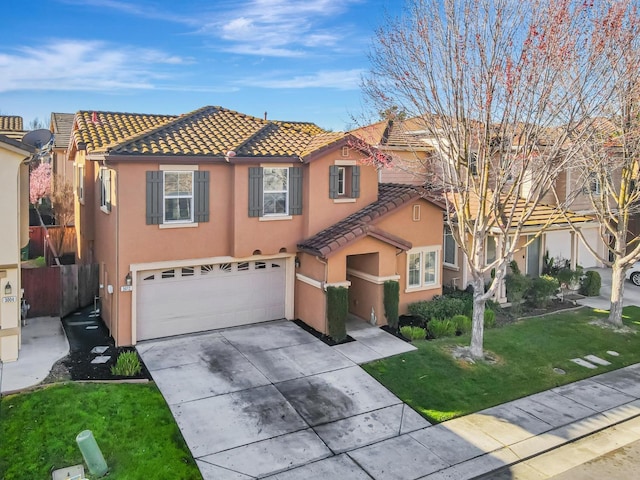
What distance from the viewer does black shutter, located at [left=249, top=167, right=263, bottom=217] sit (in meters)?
15.1

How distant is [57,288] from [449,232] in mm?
13346

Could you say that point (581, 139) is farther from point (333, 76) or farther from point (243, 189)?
point (333, 76)

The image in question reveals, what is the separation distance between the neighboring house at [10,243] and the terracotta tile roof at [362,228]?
293 inches

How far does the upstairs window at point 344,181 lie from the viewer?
1623 cm

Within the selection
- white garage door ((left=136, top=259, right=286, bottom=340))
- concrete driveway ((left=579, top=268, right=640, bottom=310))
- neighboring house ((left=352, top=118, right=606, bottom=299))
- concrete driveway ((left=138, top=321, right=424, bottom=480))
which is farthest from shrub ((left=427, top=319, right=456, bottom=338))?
concrete driveway ((left=579, top=268, right=640, bottom=310))

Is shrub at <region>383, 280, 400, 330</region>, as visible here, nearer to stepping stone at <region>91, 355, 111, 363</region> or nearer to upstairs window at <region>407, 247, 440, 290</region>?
upstairs window at <region>407, 247, 440, 290</region>

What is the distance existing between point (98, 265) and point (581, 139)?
14.2 metres

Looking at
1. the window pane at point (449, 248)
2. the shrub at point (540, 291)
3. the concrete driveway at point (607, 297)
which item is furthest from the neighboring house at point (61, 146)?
the concrete driveway at point (607, 297)

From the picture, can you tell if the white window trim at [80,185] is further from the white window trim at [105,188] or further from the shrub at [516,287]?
the shrub at [516,287]

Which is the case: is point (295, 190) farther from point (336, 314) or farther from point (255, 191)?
point (336, 314)

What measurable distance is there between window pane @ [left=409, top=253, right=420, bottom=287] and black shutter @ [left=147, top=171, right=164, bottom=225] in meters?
7.87

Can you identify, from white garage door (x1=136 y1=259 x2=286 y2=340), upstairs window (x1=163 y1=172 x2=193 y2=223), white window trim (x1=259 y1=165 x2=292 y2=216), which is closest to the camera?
upstairs window (x1=163 y1=172 x2=193 y2=223)

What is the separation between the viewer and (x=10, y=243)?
480 inches

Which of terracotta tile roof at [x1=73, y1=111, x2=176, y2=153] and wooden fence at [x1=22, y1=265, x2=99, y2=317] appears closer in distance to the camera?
terracotta tile roof at [x1=73, y1=111, x2=176, y2=153]
